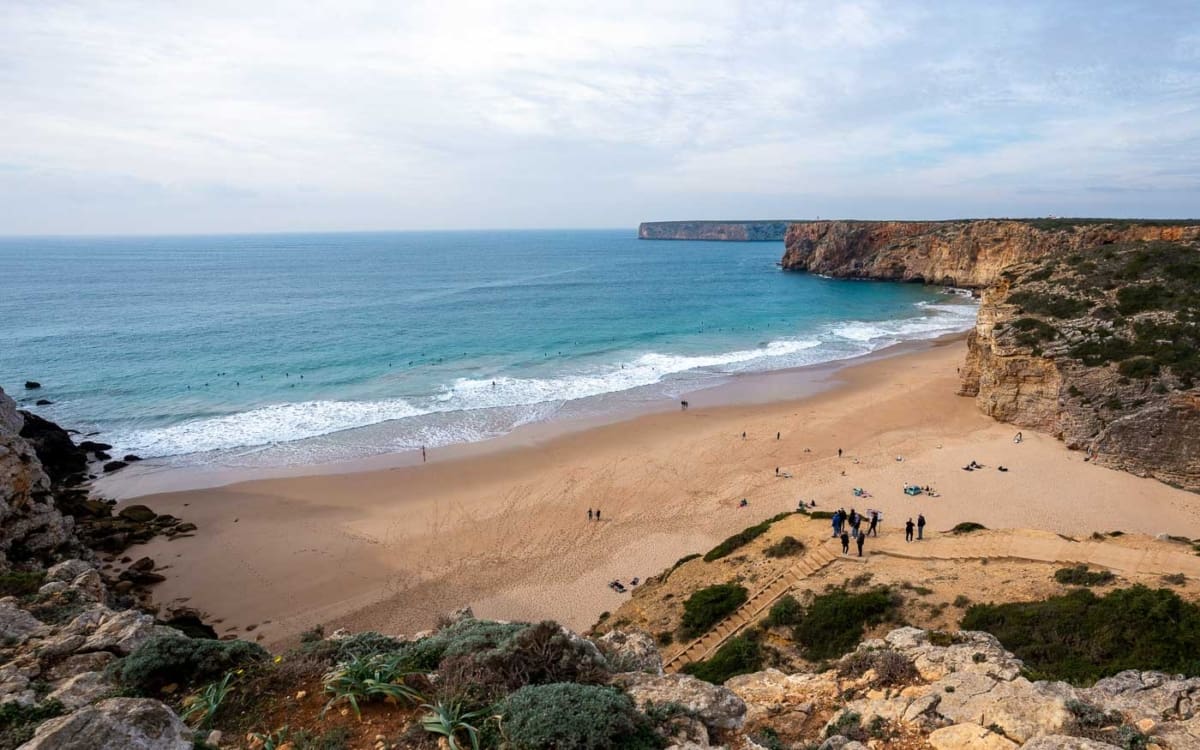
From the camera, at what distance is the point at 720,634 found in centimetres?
1245

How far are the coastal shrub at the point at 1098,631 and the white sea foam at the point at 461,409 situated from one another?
23415mm

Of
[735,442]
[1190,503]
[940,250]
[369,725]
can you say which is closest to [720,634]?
[369,725]

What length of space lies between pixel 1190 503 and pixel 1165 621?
50.6 ft

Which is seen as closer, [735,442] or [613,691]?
[613,691]

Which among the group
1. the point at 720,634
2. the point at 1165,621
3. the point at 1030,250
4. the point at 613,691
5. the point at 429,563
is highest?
the point at 1030,250

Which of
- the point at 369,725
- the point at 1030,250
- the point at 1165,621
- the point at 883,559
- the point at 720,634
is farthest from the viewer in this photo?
the point at 1030,250

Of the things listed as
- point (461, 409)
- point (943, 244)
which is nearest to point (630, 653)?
point (461, 409)

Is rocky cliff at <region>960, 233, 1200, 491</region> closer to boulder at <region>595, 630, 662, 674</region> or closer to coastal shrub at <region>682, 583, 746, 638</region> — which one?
coastal shrub at <region>682, 583, 746, 638</region>

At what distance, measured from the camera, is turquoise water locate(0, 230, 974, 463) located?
3169cm

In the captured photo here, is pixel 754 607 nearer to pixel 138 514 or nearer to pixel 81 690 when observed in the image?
pixel 81 690

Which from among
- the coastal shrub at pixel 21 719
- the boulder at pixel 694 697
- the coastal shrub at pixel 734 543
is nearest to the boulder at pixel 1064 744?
the boulder at pixel 694 697

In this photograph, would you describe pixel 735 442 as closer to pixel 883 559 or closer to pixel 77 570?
pixel 883 559

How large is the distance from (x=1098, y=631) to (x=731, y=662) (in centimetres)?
592

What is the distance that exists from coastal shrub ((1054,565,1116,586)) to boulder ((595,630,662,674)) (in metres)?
9.29
